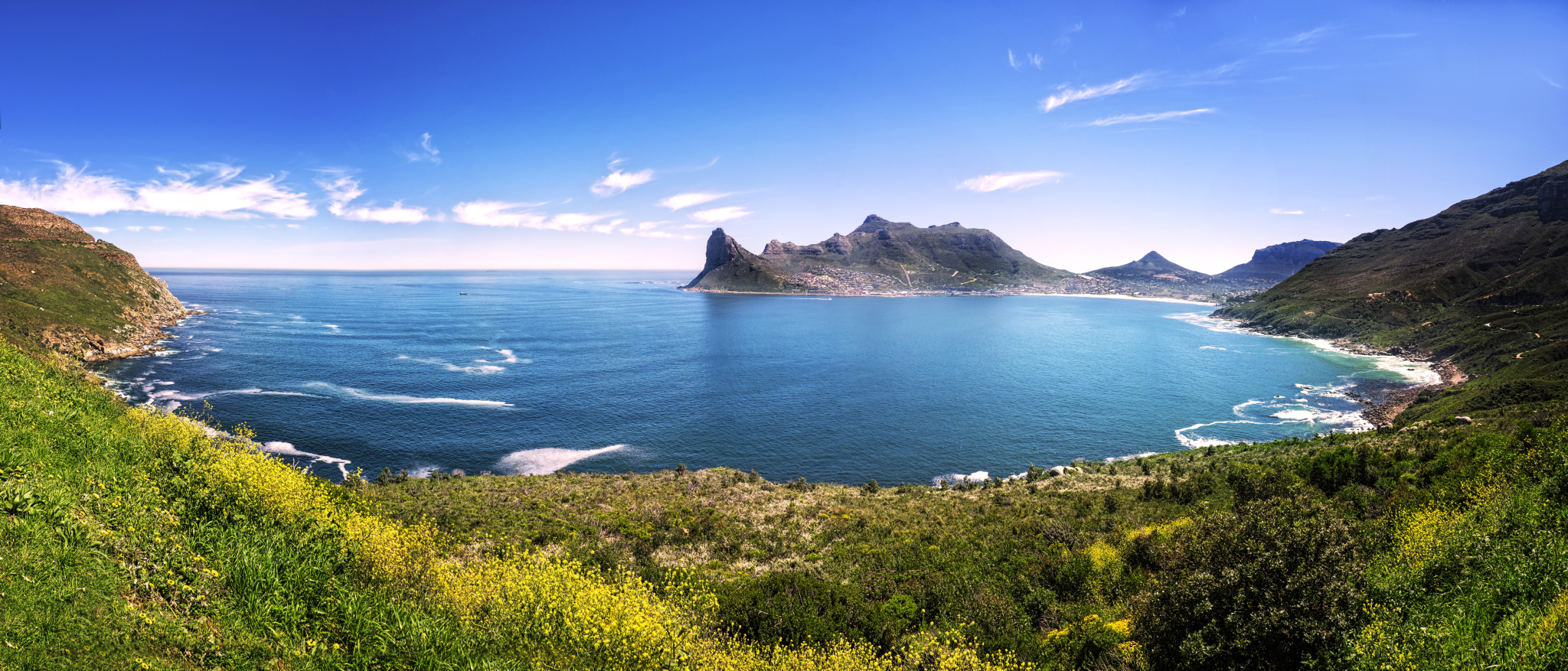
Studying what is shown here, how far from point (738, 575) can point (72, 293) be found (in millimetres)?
171099

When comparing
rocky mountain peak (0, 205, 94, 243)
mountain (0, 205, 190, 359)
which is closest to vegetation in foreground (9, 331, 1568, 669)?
mountain (0, 205, 190, 359)

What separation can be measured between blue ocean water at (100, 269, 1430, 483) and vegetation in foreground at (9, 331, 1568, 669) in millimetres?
28342

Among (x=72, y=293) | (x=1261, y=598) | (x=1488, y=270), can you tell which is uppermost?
(x=1488, y=270)

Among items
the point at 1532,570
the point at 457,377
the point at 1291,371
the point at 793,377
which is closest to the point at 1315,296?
the point at 1291,371

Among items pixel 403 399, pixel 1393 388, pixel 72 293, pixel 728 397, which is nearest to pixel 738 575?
pixel 728 397

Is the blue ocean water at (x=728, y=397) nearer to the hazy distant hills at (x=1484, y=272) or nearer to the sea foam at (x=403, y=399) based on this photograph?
the sea foam at (x=403, y=399)

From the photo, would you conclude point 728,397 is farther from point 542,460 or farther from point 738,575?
point 738,575

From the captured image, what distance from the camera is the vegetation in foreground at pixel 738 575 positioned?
13555mm

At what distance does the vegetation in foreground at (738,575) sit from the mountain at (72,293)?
292 feet

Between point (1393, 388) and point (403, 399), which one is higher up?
point (403, 399)

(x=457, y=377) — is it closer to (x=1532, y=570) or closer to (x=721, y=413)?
(x=721, y=413)

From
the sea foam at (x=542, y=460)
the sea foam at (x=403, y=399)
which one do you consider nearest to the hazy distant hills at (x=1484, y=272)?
the sea foam at (x=542, y=460)

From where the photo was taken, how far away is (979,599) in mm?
23469

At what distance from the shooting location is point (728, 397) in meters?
88.0
